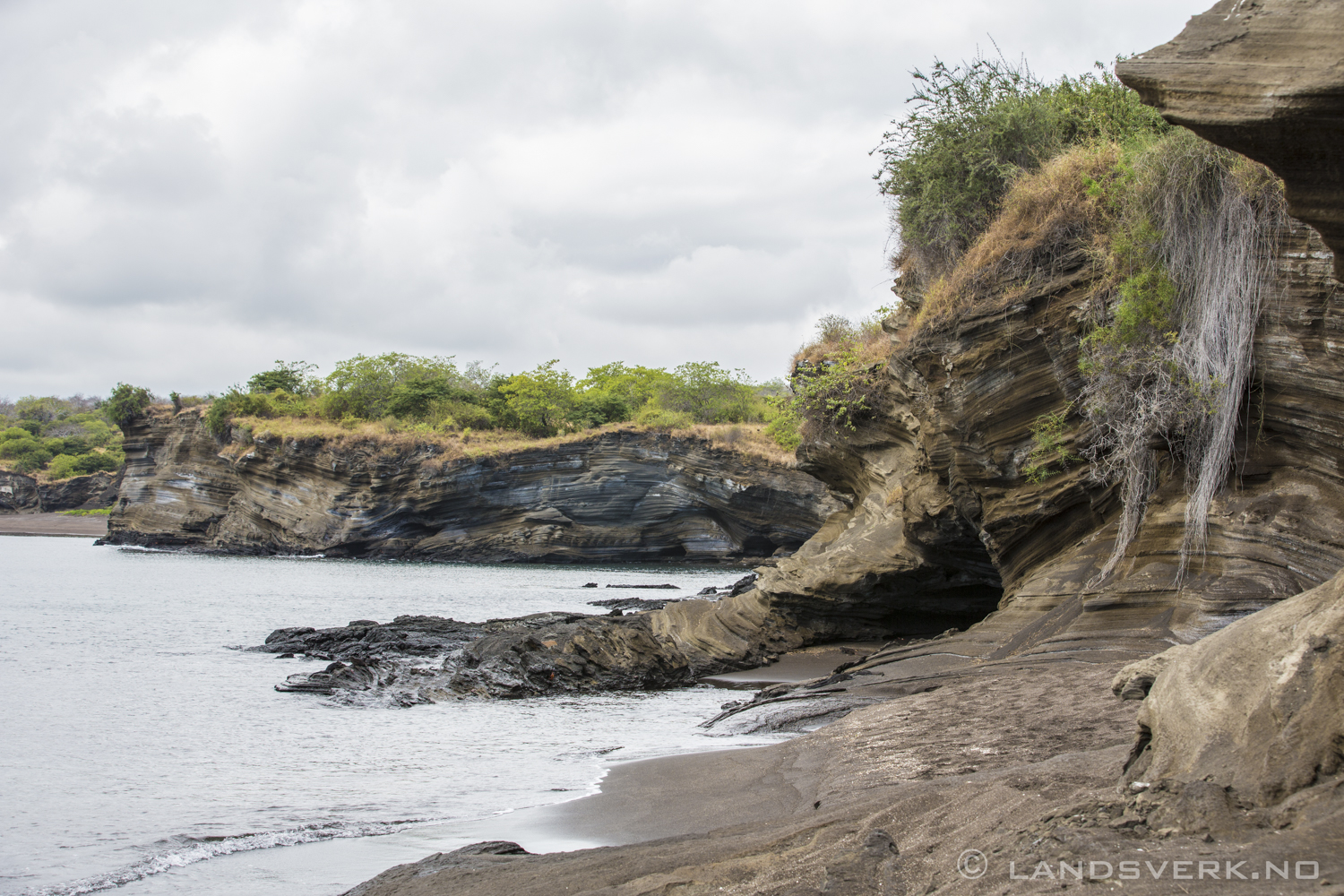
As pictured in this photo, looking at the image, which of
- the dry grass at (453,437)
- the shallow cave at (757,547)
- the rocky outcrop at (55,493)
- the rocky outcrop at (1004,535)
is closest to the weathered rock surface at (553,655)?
the rocky outcrop at (1004,535)

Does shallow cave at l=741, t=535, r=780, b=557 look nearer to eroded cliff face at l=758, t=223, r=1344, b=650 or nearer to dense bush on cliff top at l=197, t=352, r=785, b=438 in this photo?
dense bush on cliff top at l=197, t=352, r=785, b=438

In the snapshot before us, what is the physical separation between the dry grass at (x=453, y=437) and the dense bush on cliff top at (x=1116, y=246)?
3466cm

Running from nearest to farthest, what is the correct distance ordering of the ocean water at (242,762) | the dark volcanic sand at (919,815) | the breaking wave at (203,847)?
1. the dark volcanic sand at (919,815)
2. the breaking wave at (203,847)
3. the ocean water at (242,762)

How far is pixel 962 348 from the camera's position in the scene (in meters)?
12.5

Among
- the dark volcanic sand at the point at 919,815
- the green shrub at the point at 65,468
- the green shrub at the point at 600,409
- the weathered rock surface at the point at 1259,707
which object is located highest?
the green shrub at the point at 600,409

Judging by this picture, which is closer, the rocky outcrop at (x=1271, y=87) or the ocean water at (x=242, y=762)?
the rocky outcrop at (x=1271, y=87)

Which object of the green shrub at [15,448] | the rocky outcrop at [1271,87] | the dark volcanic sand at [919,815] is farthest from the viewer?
the green shrub at [15,448]

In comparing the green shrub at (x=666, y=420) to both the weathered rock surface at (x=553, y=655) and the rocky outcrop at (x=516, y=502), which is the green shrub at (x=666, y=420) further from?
the weathered rock surface at (x=553, y=655)

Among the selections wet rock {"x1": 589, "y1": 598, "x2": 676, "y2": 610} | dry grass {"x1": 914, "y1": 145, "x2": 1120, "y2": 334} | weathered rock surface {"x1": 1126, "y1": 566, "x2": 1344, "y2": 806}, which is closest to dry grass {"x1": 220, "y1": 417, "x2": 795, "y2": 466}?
wet rock {"x1": 589, "y1": 598, "x2": 676, "y2": 610}

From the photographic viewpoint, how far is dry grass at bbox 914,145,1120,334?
11.7 metres

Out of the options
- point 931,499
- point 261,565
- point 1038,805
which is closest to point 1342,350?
point 1038,805

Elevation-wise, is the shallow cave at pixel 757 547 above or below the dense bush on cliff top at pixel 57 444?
below

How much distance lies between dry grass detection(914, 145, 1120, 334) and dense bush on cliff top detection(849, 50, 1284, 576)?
25 mm

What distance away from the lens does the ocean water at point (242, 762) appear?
670 cm
